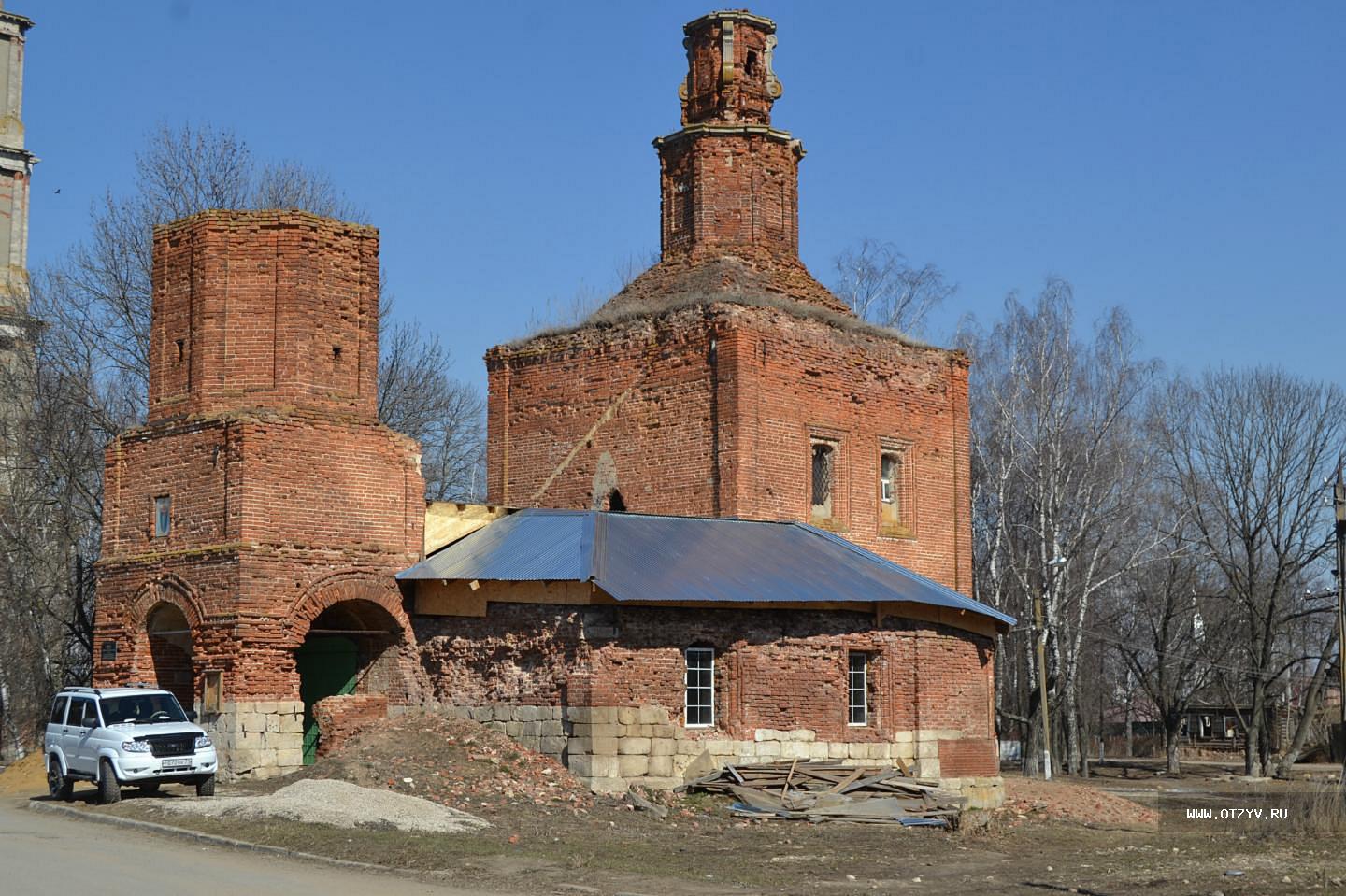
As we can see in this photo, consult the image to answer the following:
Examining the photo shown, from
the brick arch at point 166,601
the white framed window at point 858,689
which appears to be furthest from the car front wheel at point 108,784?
the white framed window at point 858,689

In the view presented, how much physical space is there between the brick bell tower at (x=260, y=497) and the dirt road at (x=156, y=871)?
5.52 m

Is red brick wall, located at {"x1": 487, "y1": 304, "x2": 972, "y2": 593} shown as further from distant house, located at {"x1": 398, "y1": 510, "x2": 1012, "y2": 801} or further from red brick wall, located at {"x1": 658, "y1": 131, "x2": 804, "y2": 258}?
red brick wall, located at {"x1": 658, "y1": 131, "x2": 804, "y2": 258}

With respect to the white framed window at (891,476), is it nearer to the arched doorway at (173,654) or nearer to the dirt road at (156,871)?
the arched doorway at (173,654)

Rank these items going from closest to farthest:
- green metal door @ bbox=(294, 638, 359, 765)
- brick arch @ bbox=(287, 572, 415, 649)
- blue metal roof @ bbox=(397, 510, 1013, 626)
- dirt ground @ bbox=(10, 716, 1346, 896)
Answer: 1. dirt ground @ bbox=(10, 716, 1346, 896)
2. blue metal roof @ bbox=(397, 510, 1013, 626)
3. brick arch @ bbox=(287, 572, 415, 649)
4. green metal door @ bbox=(294, 638, 359, 765)

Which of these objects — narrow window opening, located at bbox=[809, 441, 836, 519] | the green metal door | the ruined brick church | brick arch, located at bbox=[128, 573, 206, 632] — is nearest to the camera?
the ruined brick church

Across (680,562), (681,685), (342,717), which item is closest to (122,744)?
(342,717)

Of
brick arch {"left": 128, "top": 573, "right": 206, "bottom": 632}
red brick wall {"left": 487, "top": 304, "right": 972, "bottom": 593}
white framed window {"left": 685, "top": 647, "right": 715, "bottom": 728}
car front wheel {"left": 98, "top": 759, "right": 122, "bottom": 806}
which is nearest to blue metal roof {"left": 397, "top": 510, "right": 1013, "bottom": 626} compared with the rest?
white framed window {"left": 685, "top": 647, "right": 715, "bottom": 728}

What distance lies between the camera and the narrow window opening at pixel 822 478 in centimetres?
2897

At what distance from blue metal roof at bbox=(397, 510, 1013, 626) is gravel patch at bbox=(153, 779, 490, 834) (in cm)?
431

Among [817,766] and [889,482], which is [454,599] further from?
[889,482]

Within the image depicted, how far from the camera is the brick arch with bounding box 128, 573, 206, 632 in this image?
24.0 meters

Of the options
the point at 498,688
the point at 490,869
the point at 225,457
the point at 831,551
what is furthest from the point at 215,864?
the point at 831,551

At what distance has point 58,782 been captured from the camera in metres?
21.9

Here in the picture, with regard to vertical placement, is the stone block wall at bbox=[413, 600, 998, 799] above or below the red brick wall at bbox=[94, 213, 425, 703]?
below
